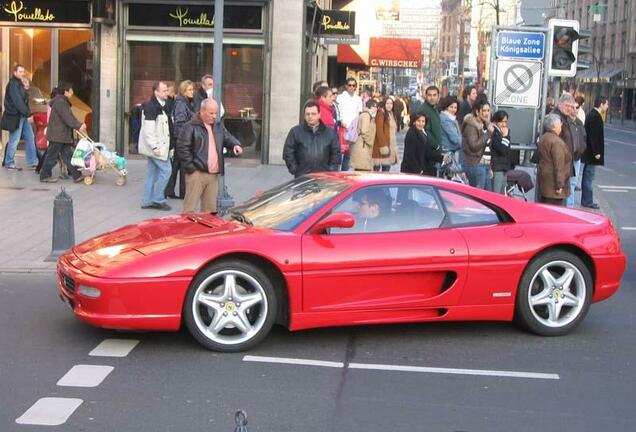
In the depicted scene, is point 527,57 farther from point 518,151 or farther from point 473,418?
point 473,418

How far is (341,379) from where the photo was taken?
20.0ft

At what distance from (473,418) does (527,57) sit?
10381 millimetres

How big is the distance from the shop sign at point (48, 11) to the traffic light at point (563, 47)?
34.6 ft

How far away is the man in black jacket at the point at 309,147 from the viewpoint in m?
10.6

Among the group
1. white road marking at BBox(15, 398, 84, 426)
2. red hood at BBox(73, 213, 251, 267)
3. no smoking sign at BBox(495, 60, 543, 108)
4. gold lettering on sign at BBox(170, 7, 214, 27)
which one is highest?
gold lettering on sign at BBox(170, 7, 214, 27)

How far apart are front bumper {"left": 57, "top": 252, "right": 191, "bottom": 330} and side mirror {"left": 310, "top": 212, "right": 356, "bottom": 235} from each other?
1027 mm

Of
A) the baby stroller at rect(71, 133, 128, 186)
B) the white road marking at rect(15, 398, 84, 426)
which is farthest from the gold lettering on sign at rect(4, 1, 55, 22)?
the white road marking at rect(15, 398, 84, 426)

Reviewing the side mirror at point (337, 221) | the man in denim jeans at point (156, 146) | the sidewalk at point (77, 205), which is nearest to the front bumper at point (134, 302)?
the side mirror at point (337, 221)

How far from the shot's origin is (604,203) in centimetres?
1647

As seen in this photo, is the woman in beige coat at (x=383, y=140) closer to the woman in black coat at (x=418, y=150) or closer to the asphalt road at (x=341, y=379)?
the woman in black coat at (x=418, y=150)

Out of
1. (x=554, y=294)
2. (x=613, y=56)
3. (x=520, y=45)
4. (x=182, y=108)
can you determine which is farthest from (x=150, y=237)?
(x=613, y=56)

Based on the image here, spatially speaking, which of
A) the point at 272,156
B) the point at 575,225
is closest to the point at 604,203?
the point at 272,156

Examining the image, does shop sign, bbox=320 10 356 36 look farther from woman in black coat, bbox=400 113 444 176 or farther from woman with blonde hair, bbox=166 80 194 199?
woman in black coat, bbox=400 113 444 176

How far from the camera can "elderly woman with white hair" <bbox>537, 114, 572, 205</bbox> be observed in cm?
1074
